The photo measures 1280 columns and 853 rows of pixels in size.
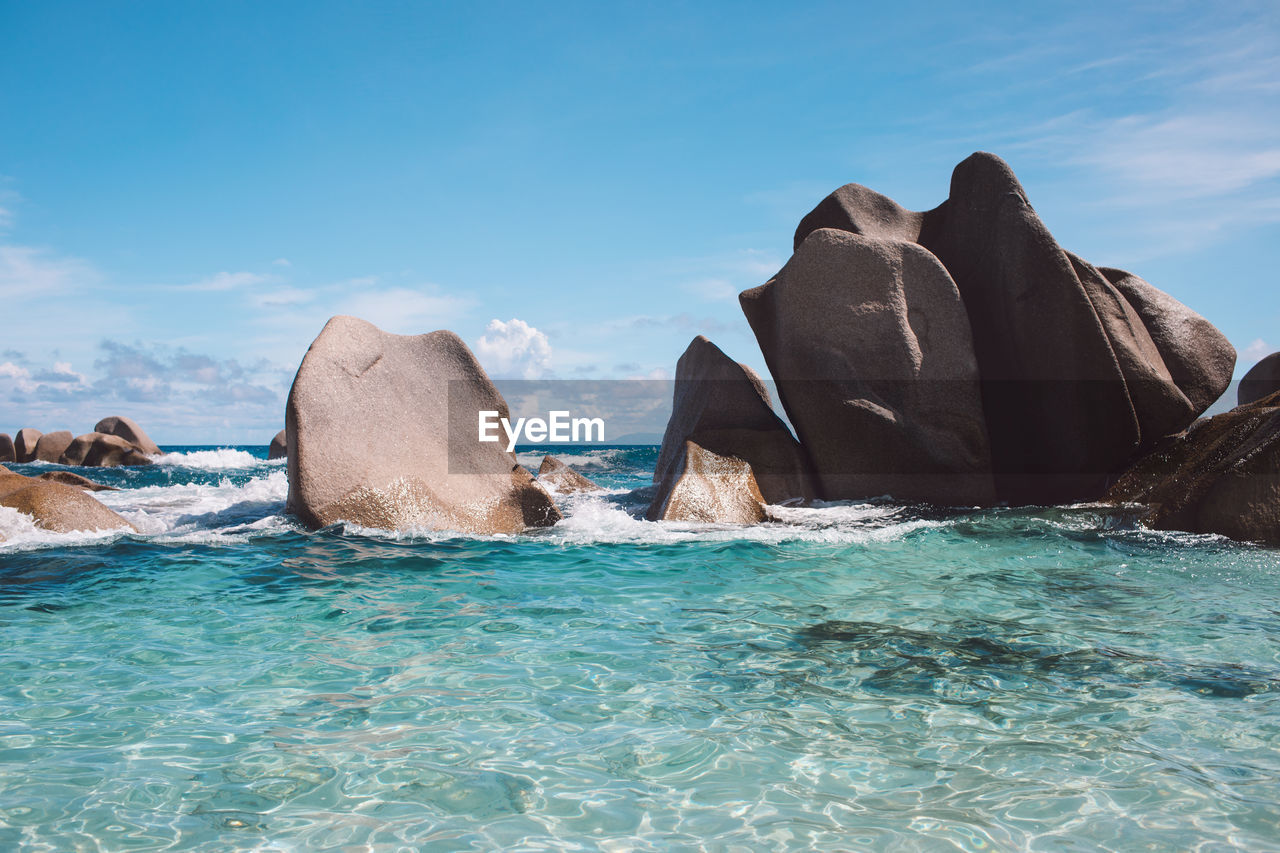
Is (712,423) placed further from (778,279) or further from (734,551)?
(734,551)

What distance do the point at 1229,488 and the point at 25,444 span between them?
44843 mm

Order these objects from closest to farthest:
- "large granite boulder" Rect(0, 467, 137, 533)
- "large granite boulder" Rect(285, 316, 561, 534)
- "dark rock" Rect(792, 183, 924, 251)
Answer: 1. "large granite boulder" Rect(285, 316, 561, 534)
2. "large granite boulder" Rect(0, 467, 137, 533)
3. "dark rock" Rect(792, 183, 924, 251)

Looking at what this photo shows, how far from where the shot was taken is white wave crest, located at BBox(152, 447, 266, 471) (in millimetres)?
35094

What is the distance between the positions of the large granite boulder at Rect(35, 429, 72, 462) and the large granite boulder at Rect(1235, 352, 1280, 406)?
146ft

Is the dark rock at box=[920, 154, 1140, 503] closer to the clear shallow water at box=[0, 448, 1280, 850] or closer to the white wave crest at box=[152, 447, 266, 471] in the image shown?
the clear shallow water at box=[0, 448, 1280, 850]

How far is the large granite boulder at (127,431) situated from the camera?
36469mm

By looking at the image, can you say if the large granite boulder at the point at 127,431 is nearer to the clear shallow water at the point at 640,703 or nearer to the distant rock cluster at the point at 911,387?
the distant rock cluster at the point at 911,387

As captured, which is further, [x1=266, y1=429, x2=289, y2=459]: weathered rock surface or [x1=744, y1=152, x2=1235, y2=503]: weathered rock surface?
[x1=266, y1=429, x2=289, y2=459]: weathered rock surface

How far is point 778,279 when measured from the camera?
41.0ft

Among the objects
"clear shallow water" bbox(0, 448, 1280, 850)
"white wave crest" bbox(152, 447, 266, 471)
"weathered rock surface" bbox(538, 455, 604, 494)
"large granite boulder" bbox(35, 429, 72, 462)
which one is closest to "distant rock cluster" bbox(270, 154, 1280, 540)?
"clear shallow water" bbox(0, 448, 1280, 850)

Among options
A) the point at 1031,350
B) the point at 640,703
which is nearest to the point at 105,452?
the point at 1031,350

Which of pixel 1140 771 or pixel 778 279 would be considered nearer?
pixel 1140 771

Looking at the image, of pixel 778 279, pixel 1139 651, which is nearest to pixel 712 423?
pixel 778 279

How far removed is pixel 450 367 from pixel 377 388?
1.07 m
